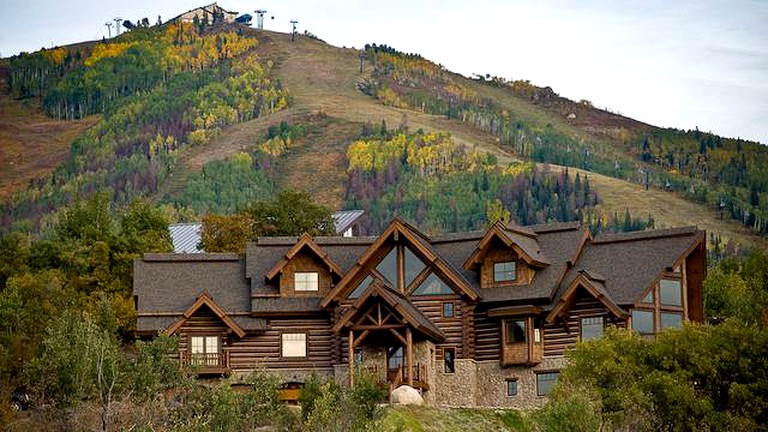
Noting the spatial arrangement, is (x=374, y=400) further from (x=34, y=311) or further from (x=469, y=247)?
(x=34, y=311)

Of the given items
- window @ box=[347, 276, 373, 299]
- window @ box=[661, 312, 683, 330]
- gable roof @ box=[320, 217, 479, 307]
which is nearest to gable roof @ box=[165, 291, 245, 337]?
gable roof @ box=[320, 217, 479, 307]

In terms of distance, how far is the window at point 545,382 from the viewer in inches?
2901

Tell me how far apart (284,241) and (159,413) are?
17346 millimetres

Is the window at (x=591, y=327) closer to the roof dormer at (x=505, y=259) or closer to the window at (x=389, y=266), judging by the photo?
the roof dormer at (x=505, y=259)

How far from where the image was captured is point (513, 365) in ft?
244

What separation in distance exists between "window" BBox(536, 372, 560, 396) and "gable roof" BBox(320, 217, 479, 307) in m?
4.33

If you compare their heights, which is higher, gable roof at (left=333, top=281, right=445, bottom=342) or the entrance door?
gable roof at (left=333, top=281, right=445, bottom=342)

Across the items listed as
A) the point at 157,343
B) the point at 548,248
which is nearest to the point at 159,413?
the point at 157,343

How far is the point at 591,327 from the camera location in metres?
73.6

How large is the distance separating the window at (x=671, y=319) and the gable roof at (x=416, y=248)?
313 inches

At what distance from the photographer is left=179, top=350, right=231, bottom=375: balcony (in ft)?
246

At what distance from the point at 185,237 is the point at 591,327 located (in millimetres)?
46589

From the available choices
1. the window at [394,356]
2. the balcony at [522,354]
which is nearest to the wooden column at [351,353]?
the window at [394,356]

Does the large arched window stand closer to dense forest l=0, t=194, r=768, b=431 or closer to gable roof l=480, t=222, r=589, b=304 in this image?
gable roof l=480, t=222, r=589, b=304
